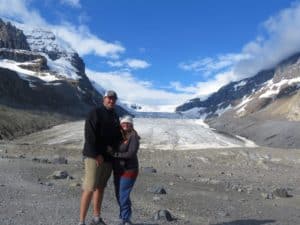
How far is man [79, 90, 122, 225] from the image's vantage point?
10922 millimetres

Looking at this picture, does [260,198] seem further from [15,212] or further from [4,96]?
[4,96]

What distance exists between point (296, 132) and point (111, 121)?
9499 cm

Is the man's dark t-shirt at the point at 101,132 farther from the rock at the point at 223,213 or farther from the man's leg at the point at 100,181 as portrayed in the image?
the rock at the point at 223,213

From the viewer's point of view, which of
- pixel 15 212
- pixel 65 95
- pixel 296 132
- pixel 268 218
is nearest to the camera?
pixel 15 212

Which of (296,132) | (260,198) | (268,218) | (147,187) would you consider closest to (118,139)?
(268,218)

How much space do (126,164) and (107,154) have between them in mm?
419

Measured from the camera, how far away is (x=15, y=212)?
12828mm

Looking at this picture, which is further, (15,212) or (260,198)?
(260,198)

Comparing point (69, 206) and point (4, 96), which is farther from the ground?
point (4, 96)

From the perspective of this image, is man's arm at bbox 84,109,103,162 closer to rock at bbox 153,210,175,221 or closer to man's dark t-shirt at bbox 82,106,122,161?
man's dark t-shirt at bbox 82,106,122,161

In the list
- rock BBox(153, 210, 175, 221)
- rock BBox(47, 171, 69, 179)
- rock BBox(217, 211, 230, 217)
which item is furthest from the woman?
rock BBox(47, 171, 69, 179)

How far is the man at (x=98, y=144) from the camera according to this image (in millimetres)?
10922

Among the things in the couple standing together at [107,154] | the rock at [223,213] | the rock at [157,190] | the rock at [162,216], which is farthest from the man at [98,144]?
the rock at [157,190]

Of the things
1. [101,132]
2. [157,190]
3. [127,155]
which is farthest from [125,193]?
[157,190]
